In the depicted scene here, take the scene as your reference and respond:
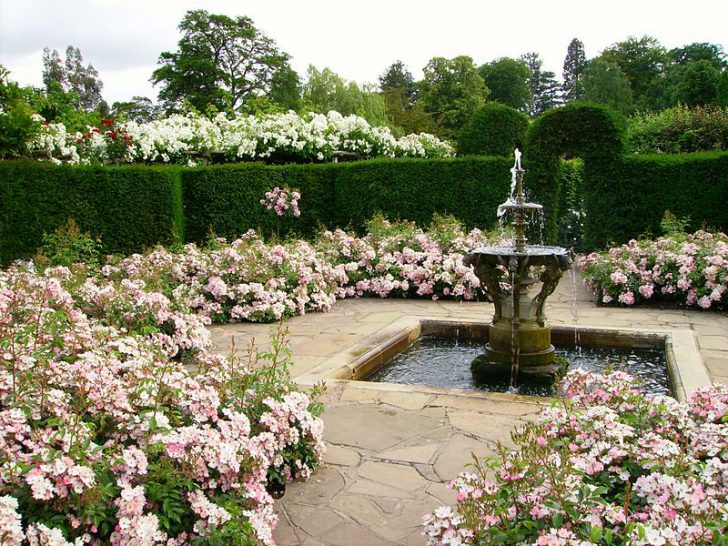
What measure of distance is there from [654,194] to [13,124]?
1002 centimetres

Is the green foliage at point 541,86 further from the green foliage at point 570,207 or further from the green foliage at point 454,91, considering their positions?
the green foliage at point 570,207

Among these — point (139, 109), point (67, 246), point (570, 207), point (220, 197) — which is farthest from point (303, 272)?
point (139, 109)

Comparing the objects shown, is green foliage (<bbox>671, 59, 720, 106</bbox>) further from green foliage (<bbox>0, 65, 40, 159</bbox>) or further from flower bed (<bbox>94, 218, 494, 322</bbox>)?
green foliage (<bbox>0, 65, 40, 159</bbox>)

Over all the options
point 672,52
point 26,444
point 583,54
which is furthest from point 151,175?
point 583,54

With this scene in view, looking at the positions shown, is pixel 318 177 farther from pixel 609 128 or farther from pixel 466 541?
pixel 466 541

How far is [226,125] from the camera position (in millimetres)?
14781

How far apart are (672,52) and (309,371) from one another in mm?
51816

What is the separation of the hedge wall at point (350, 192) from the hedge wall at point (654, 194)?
1.73 metres

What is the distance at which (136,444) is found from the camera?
98.0 inches

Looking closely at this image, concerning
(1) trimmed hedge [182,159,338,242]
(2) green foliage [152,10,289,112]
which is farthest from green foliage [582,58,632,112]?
(1) trimmed hedge [182,159,338,242]

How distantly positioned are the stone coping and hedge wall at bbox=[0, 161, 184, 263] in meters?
4.86

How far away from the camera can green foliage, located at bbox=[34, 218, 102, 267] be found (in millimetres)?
7730

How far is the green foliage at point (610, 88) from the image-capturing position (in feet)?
140

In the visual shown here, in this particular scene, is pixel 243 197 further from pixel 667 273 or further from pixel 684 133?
pixel 684 133
